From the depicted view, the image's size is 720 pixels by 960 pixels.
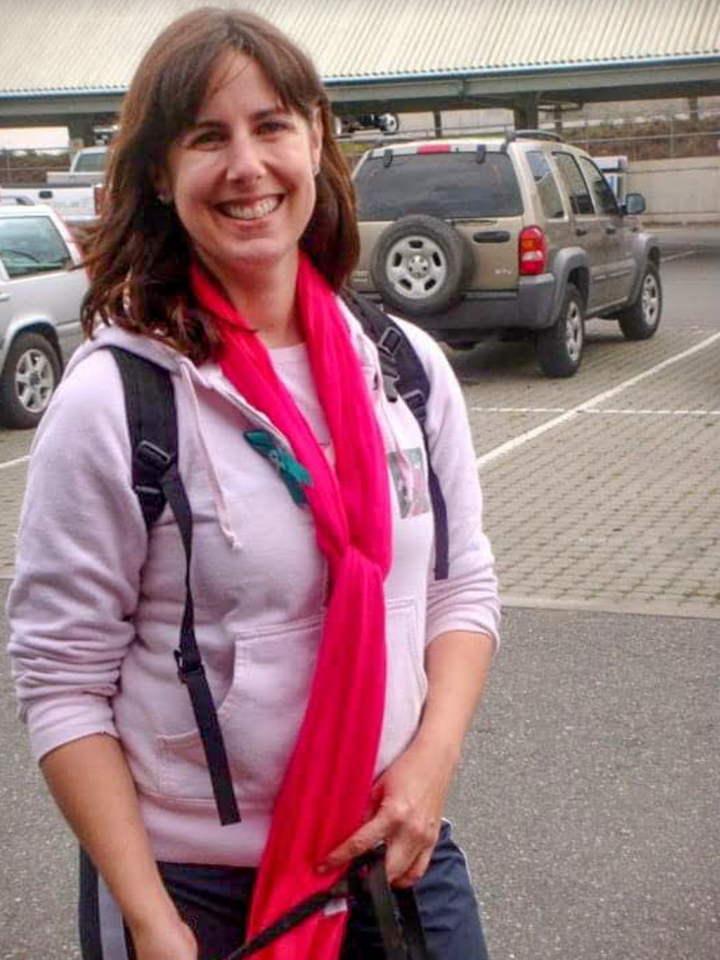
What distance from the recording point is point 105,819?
189cm

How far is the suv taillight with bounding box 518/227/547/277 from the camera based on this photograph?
13.4 metres

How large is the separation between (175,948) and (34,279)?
35.8 ft

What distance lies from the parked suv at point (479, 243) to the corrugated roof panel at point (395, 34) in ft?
53.5

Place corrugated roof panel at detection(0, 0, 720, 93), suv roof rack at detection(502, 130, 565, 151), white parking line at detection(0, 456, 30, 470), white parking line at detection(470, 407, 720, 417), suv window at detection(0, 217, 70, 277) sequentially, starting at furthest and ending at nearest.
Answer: corrugated roof panel at detection(0, 0, 720, 93) < suv roof rack at detection(502, 130, 565, 151) < suv window at detection(0, 217, 70, 277) < white parking line at detection(470, 407, 720, 417) < white parking line at detection(0, 456, 30, 470)

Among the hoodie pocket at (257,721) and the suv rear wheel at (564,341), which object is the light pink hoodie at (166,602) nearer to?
the hoodie pocket at (257,721)

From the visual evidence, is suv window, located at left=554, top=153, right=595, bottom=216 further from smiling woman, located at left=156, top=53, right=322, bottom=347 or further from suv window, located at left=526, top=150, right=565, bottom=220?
smiling woman, located at left=156, top=53, right=322, bottom=347

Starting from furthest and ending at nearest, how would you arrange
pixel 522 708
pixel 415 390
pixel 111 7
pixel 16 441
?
pixel 111 7 < pixel 16 441 < pixel 522 708 < pixel 415 390

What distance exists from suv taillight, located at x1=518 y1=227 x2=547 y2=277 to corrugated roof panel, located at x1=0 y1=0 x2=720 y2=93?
56.4 feet

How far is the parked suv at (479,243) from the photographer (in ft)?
43.7

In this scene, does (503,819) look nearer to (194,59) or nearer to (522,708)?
(522,708)

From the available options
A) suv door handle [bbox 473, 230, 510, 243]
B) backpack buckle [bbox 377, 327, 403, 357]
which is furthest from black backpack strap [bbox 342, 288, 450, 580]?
suv door handle [bbox 473, 230, 510, 243]

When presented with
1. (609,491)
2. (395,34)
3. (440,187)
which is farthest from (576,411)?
(395,34)

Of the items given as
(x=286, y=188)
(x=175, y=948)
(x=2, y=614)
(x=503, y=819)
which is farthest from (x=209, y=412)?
(x=2, y=614)

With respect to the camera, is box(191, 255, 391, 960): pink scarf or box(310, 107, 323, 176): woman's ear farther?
box(310, 107, 323, 176): woman's ear
